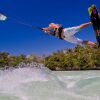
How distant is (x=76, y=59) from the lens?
59781mm

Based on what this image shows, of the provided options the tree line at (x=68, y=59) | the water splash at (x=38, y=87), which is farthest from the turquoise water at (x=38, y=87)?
the tree line at (x=68, y=59)

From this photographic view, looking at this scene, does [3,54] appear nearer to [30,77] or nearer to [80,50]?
[80,50]

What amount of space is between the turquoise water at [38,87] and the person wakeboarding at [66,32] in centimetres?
194

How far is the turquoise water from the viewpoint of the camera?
13273 mm

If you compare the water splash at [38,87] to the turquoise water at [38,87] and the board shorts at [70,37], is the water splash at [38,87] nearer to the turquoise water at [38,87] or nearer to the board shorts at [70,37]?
the turquoise water at [38,87]

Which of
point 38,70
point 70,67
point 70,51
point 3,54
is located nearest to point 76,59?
point 70,67

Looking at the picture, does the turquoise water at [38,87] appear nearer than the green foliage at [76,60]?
Yes

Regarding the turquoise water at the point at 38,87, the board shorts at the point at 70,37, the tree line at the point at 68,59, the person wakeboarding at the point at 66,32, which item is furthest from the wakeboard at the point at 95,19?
the tree line at the point at 68,59

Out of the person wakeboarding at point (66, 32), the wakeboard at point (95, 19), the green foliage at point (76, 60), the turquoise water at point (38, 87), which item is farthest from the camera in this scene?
the green foliage at point (76, 60)

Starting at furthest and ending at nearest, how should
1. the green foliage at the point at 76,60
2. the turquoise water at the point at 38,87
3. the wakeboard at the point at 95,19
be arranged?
the green foliage at the point at 76,60 → the wakeboard at the point at 95,19 → the turquoise water at the point at 38,87

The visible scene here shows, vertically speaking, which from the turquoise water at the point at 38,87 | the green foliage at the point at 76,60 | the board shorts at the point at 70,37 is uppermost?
the green foliage at the point at 76,60

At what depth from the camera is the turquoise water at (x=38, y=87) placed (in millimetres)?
13273

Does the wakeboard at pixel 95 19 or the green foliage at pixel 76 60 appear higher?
the green foliage at pixel 76 60

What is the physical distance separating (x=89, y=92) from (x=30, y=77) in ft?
13.7
